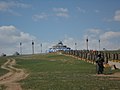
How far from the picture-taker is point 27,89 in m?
25.8

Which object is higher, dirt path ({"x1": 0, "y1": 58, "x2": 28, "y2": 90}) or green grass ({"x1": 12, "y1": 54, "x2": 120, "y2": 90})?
green grass ({"x1": 12, "y1": 54, "x2": 120, "y2": 90})

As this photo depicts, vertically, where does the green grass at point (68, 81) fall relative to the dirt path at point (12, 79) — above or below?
above

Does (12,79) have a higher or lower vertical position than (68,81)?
lower

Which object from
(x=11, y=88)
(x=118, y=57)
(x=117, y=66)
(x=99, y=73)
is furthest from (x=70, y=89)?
(x=118, y=57)

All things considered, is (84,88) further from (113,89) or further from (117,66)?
(117,66)

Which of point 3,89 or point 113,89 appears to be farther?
point 3,89

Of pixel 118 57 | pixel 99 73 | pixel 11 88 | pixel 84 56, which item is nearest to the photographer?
pixel 11 88

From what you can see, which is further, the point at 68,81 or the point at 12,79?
the point at 12,79

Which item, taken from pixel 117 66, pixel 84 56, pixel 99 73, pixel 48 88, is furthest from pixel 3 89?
pixel 84 56

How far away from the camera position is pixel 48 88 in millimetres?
25844

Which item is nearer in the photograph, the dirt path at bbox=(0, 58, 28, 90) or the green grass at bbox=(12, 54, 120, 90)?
the green grass at bbox=(12, 54, 120, 90)

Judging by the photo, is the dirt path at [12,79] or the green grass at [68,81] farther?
the dirt path at [12,79]

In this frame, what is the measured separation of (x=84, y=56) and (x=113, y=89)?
46397 millimetres

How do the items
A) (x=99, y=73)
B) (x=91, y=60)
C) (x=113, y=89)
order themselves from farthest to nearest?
(x=91, y=60), (x=99, y=73), (x=113, y=89)
